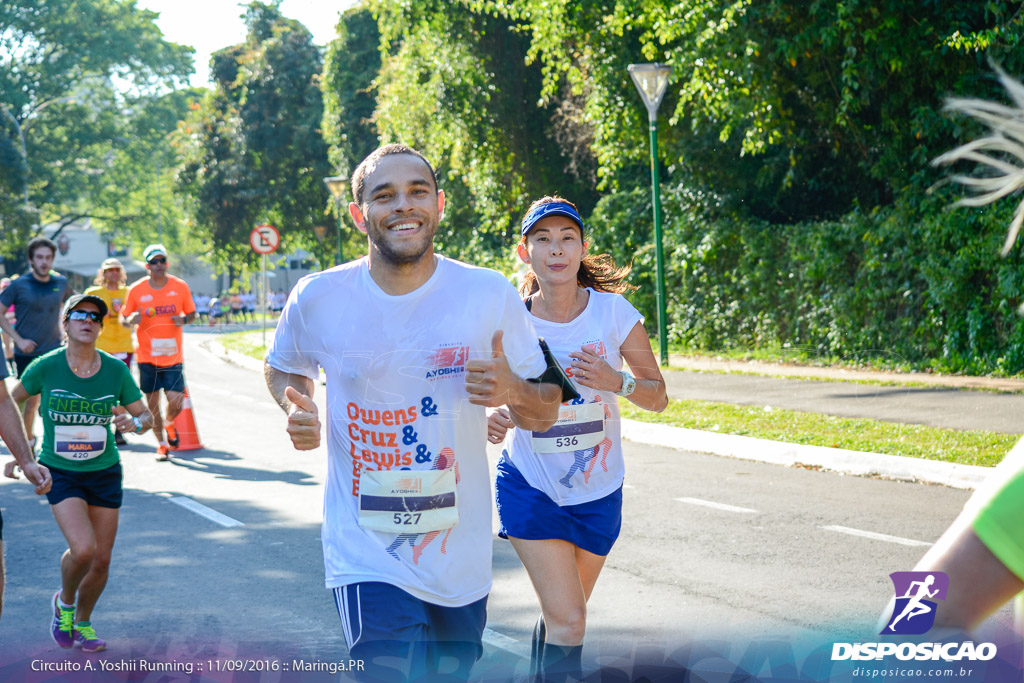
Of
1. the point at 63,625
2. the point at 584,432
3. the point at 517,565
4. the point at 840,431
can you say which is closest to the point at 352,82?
the point at 840,431

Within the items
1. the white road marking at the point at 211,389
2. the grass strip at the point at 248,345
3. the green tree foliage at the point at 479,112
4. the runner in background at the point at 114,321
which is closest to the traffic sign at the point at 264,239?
the grass strip at the point at 248,345

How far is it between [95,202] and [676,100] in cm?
4551

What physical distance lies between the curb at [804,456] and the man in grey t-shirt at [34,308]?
6065 millimetres

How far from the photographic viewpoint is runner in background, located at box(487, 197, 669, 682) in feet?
13.2

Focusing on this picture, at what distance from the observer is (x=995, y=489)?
4.01 ft

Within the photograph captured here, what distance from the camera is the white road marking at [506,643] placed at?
16.4 ft

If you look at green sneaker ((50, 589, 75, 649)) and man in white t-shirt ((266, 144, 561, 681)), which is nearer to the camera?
man in white t-shirt ((266, 144, 561, 681))

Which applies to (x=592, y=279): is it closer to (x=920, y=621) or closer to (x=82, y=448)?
(x=82, y=448)

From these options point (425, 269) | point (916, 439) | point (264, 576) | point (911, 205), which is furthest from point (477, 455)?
point (911, 205)

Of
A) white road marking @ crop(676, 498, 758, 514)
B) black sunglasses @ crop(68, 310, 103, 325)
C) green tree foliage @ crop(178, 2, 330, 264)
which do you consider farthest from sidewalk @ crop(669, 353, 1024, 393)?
green tree foliage @ crop(178, 2, 330, 264)

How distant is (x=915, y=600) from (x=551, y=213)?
3231 mm

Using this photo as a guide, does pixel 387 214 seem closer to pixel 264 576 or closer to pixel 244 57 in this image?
pixel 264 576

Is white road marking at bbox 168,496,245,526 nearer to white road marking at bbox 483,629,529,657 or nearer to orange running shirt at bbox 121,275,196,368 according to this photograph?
orange running shirt at bbox 121,275,196,368

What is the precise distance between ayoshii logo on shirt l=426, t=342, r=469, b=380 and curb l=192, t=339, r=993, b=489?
616 cm
